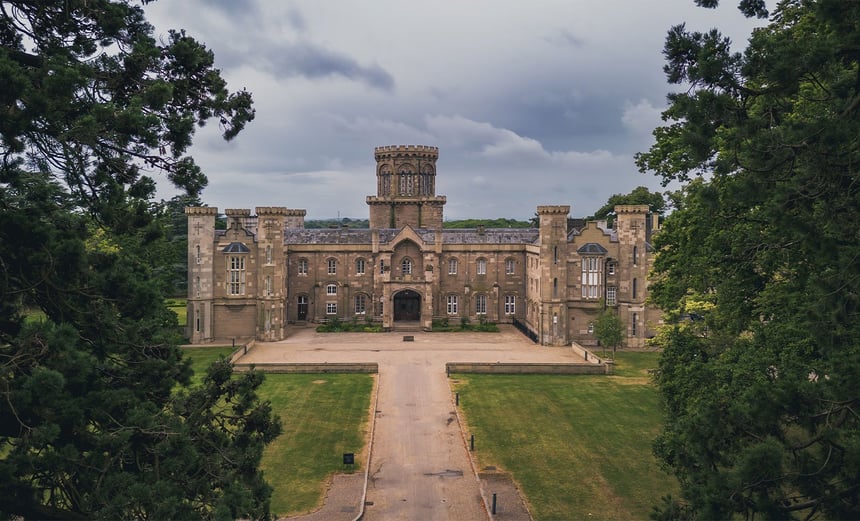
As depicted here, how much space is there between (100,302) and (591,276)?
151ft

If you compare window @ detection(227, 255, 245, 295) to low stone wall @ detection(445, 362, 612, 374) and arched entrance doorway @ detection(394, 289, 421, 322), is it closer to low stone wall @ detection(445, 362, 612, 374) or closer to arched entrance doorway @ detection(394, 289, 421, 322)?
arched entrance doorway @ detection(394, 289, 421, 322)

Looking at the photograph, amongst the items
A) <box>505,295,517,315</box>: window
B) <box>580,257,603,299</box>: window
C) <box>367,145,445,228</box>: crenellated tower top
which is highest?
<box>367,145,445,228</box>: crenellated tower top

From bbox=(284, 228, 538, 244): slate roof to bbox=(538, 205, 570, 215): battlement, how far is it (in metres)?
9.13

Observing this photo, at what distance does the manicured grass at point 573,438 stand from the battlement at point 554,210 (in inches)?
625

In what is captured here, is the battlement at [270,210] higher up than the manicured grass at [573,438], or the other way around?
the battlement at [270,210]

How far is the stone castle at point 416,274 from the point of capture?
54125 millimetres

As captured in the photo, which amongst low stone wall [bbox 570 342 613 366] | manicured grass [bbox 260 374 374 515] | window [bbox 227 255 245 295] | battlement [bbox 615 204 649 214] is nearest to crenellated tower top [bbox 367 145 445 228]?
window [bbox 227 255 245 295]

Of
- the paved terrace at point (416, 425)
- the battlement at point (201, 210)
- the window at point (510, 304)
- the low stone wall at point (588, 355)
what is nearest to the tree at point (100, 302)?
the paved terrace at point (416, 425)

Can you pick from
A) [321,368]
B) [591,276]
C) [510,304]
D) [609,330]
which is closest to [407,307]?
[510,304]

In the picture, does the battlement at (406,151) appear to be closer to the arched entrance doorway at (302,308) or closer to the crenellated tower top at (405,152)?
the crenellated tower top at (405,152)

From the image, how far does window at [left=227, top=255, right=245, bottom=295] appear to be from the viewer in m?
55.5

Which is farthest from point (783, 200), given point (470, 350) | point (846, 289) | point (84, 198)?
point (470, 350)

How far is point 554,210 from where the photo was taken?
54438 millimetres

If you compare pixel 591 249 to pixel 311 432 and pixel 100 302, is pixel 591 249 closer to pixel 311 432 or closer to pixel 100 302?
pixel 311 432
